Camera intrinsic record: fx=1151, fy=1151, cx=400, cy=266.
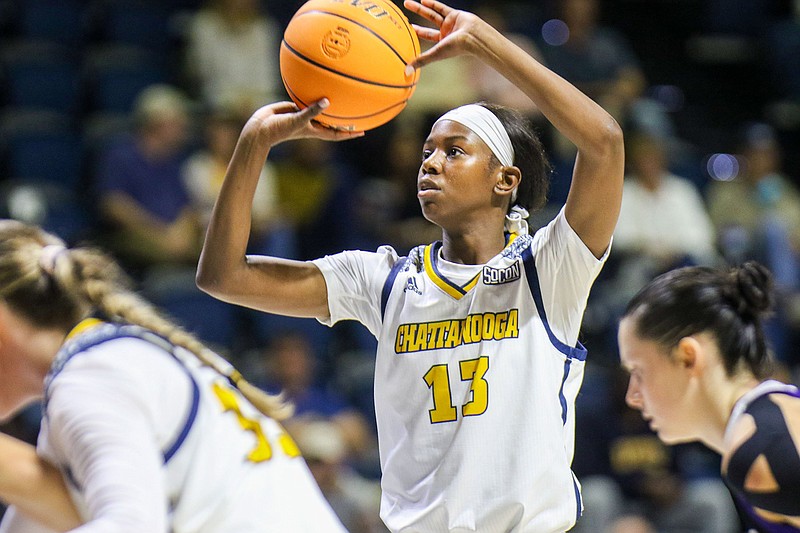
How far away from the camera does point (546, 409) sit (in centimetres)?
306

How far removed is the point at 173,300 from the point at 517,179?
4.05 m

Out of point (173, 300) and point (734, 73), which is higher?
point (734, 73)

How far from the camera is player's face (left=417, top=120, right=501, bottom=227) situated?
3.26m

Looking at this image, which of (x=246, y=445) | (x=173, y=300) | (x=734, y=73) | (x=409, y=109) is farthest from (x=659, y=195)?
(x=246, y=445)

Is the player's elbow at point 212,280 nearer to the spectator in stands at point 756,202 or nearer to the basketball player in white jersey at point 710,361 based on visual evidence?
Answer: the basketball player in white jersey at point 710,361

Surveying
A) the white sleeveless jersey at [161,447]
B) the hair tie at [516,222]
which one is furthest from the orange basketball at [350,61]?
Answer: the white sleeveless jersey at [161,447]

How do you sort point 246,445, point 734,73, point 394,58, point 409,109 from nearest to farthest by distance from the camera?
point 246,445 < point 394,58 < point 409,109 < point 734,73

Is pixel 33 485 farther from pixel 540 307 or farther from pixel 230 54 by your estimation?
pixel 230 54

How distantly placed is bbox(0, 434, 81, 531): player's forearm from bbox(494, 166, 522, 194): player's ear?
1.52 m

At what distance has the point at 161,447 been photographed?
2.36 metres

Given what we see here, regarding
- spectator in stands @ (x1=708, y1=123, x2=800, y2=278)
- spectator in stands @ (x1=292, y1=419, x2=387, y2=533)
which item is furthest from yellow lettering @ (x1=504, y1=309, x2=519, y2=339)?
spectator in stands @ (x1=708, y1=123, x2=800, y2=278)

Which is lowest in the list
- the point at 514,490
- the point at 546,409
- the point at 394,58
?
the point at 514,490

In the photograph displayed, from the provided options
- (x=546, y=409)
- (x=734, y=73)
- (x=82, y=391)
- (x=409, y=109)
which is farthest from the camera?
(x=734, y=73)

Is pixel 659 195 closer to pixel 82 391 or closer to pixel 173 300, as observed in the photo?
pixel 173 300
